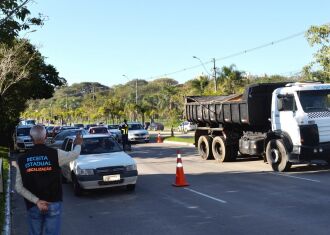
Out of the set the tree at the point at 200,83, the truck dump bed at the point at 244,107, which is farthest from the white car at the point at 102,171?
the tree at the point at 200,83

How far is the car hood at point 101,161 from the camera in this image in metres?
12.2

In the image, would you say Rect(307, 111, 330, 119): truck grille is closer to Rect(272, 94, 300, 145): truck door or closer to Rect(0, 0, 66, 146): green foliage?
Rect(272, 94, 300, 145): truck door

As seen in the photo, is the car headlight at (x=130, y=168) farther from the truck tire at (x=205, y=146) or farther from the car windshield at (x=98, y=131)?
the car windshield at (x=98, y=131)

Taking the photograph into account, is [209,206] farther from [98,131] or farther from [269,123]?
[98,131]

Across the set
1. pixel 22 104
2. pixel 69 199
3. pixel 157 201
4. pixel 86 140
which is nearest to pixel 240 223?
pixel 157 201

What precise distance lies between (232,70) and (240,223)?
4890cm

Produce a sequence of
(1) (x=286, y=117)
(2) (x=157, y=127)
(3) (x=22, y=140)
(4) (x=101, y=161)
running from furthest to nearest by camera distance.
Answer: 1. (2) (x=157, y=127)
2. (3) (x=22, y=140)
3. (1) (x=286, y=117)
4. (4) (x=101, y=161)

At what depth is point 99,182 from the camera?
12070 millimetres

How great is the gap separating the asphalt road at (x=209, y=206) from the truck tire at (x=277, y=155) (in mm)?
379

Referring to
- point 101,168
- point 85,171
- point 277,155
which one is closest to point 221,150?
point 277,155

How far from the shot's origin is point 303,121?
1488cm

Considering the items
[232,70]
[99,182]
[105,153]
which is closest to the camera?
[99,182]

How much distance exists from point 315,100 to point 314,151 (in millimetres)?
1697

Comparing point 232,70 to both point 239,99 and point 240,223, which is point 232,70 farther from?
point 240,223
